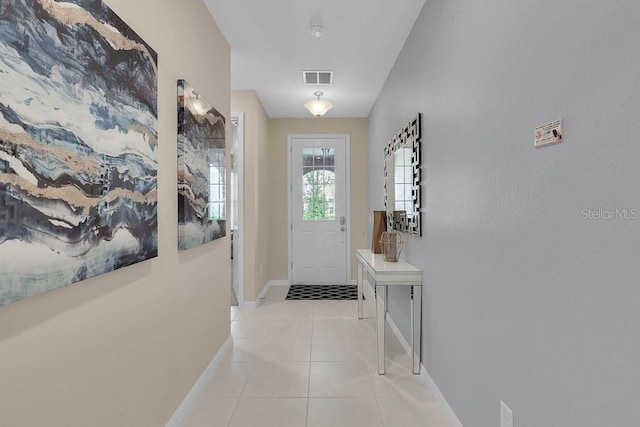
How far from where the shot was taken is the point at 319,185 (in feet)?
19.2

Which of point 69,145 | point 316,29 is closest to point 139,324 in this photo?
point 69,145

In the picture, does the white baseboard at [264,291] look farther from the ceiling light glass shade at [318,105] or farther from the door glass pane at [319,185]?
the ceiling light glass shade at [318,105]

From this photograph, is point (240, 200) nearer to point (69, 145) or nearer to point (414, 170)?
point (414, 170)

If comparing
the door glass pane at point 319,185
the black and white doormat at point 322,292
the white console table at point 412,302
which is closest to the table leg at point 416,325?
the white console table at point 412,302

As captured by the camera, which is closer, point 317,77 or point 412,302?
point 412,302

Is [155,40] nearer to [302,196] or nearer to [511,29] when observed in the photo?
[511,29]

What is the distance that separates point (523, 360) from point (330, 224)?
14.9 ft

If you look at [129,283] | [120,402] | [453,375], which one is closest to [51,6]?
[129,283]

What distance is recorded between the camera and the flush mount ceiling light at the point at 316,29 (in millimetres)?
2813

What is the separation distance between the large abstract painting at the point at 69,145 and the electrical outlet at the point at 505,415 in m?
1.59

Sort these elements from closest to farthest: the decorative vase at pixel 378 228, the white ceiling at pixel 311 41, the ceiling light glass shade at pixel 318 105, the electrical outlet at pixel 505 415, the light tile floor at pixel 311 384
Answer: the electrical outlet at pixel 505 415 < the light tile floor at pixel 311 384 < the white ceiling at pixel 311 41 < the decorative vase at pixel 378 228 < the ceiling light glass shade at pixel 318 105

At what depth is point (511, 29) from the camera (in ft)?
4.69

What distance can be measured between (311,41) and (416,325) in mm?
2392

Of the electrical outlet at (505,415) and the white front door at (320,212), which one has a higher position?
the white front door at (320,212)
